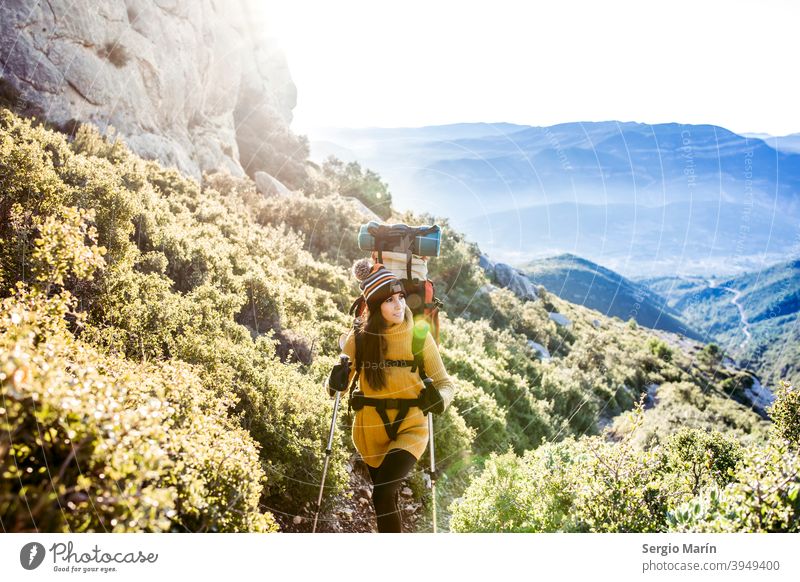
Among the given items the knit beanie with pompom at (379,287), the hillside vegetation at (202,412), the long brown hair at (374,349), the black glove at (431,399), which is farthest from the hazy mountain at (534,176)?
the black glove at (431,399)

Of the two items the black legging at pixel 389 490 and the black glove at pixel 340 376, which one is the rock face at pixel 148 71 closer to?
the black glove at pixel 340 376

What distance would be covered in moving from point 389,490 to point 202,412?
170cm

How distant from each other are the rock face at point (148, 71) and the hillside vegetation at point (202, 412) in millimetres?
2910

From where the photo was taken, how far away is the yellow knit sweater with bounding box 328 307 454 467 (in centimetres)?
393

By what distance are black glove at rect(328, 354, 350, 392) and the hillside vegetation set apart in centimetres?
84

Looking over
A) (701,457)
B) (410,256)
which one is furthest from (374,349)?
(701,457)

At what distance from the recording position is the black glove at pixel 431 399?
3.84 m
